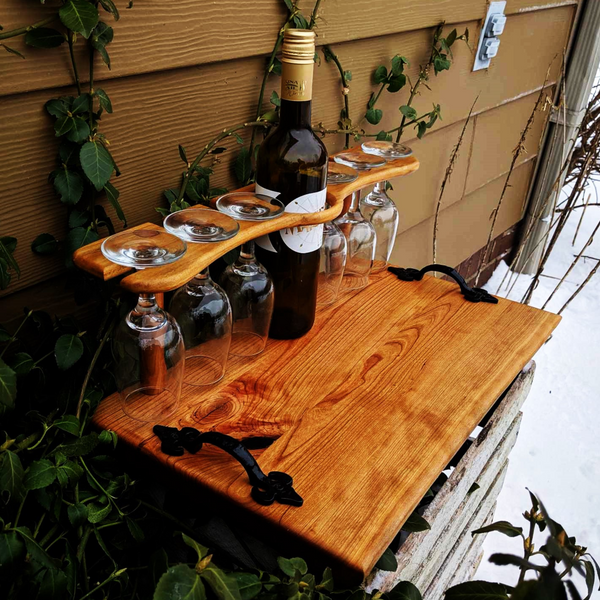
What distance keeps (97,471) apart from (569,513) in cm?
182

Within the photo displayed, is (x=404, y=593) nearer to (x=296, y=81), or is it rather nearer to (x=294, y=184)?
(x=294, y=184)

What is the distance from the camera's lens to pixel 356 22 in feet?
5.31

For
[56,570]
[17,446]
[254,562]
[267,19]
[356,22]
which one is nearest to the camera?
[56,570]

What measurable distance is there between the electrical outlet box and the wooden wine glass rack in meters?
1.34

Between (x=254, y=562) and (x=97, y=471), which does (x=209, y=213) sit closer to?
(x=97, y=471)

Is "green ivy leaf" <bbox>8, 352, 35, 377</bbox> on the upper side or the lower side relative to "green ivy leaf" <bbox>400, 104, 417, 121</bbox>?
lower

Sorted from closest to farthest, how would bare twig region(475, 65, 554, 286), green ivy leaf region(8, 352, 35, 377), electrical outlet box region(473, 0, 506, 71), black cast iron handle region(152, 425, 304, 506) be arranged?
black cast iron handle region(152, 425, 304, 506), green ivy leaf region(8, 352, 35, 377), electrical outlet box region(473, 0, 506, 71), bare twig region(475, 65, 554, 286)

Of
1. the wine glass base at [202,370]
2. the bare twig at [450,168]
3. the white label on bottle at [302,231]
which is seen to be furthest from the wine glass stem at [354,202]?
the bare twig at [450,168]

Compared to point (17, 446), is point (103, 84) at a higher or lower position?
higher

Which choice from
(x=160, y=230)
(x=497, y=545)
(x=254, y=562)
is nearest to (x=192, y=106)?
(x=160, y=230)

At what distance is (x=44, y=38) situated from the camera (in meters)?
0.95

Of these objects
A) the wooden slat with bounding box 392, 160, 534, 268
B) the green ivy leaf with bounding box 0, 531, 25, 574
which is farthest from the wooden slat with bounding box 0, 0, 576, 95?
the wooden slat with bounding box 392, 160, 534, 268

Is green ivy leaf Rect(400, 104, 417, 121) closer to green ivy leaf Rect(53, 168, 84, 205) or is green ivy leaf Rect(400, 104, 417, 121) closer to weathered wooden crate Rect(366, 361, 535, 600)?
weathered wooden crate Rect(366, 361, 535, 600)

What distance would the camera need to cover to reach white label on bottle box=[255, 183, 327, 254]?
1114 mm
